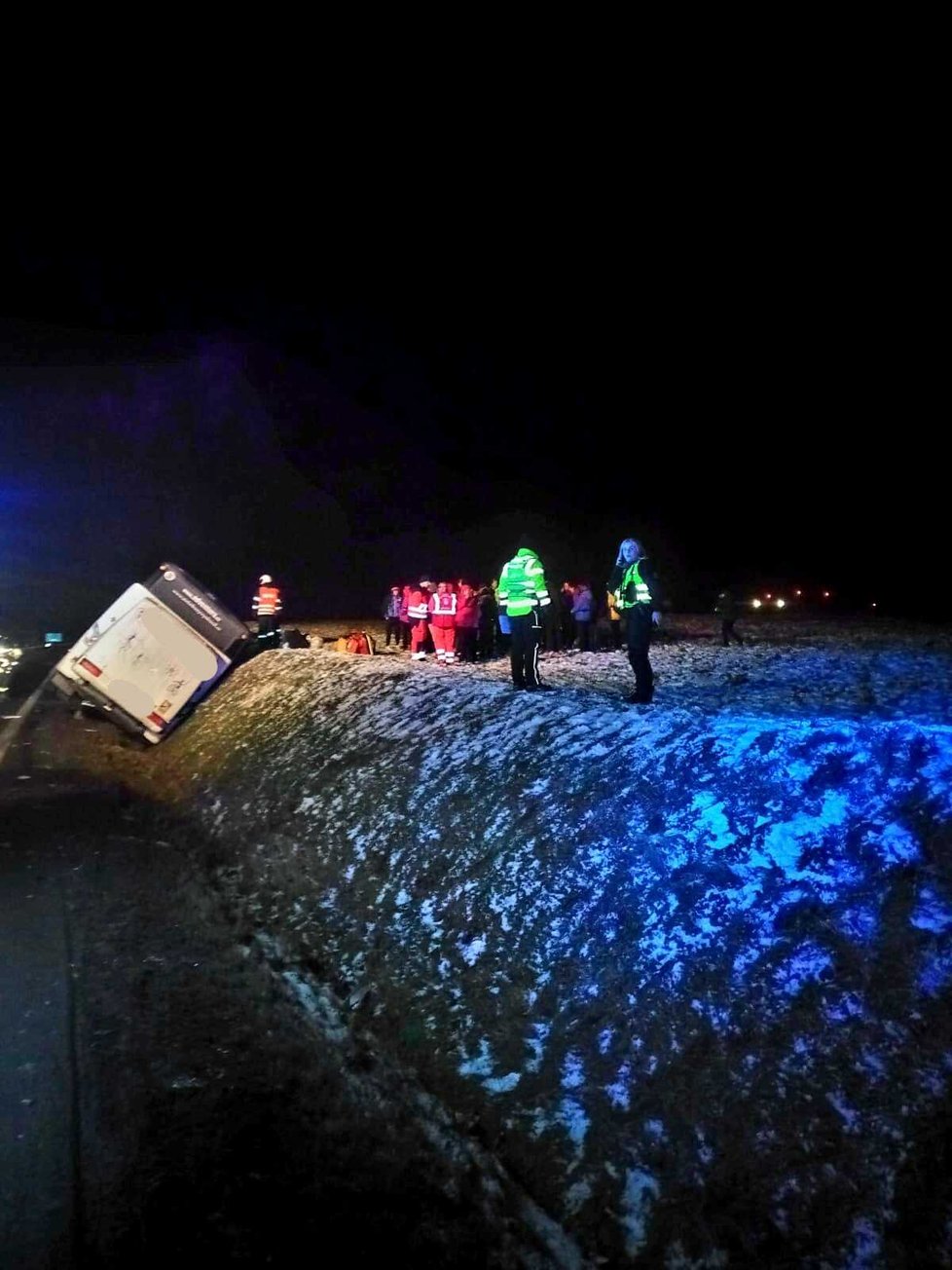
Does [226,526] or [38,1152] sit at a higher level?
[226,526]

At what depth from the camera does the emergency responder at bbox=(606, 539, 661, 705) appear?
35.3 ft

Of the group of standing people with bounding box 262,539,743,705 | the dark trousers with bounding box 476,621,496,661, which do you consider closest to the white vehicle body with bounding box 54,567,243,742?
the group of standing people with bounding box 262,539,743,705

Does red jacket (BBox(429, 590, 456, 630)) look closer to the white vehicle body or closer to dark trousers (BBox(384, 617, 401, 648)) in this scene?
the white vehicle body

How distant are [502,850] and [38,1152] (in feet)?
11.1

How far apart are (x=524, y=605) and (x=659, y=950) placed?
23.8 feet

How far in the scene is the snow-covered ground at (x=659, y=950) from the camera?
3658 millimetres

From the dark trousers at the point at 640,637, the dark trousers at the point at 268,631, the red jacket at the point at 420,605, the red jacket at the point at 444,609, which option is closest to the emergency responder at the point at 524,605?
the dark trousers at the point at 640,637

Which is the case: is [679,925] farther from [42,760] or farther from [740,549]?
[740,549]

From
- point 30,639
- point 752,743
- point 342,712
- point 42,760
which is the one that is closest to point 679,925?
point 752,743

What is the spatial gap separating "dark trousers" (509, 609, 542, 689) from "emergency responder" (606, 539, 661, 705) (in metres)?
1.38

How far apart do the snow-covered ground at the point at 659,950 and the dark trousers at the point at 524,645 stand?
8.88 feet

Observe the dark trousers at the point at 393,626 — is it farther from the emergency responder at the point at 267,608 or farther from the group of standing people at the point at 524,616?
the emergency responder at the point at 267,608

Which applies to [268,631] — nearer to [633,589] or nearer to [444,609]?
[444,609]

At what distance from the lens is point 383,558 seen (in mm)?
78062
